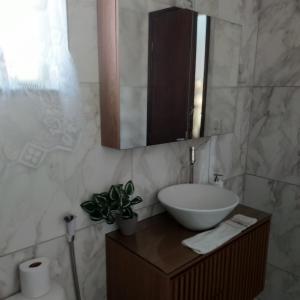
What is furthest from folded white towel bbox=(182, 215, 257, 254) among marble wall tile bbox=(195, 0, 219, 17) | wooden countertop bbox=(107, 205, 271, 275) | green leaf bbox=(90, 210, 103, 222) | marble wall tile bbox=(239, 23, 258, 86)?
marble wall tile bbox=(195, 0, 219, 17)

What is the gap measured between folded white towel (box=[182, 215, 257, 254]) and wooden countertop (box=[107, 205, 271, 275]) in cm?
2

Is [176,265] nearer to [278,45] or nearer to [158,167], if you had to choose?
[158,167]

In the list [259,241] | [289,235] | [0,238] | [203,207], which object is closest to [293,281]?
[289,235]

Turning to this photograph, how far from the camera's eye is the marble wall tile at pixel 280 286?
1956 mm

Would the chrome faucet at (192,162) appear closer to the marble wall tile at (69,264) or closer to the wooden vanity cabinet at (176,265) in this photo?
the wooden vanity cabinet at (176,265)

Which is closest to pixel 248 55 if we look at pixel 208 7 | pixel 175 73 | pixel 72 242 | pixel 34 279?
pixel 208 7

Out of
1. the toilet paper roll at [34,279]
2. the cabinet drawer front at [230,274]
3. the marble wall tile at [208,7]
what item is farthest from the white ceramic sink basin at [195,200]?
the marble wall tile at [208,7]

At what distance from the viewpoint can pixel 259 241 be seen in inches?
60.4

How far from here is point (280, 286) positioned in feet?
6.67

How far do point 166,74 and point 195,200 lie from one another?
0.70m

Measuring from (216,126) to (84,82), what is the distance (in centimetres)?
Answer: 85

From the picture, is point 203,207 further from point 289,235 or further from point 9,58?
point 9,58

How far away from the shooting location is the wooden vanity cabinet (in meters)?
1.15

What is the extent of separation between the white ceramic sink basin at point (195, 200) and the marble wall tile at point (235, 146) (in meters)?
0.28
